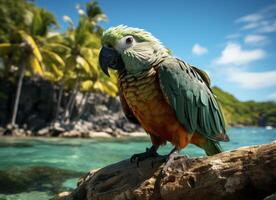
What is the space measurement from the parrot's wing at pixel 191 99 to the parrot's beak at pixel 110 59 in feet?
1.49

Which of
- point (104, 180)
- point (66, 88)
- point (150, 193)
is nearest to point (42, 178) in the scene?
point (104, 180)

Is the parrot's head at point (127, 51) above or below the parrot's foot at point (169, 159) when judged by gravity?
above

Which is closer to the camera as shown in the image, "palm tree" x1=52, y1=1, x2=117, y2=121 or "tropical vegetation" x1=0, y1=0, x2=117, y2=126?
"tropical vegetation" x1=0, y1=0, x2=117, y2=126

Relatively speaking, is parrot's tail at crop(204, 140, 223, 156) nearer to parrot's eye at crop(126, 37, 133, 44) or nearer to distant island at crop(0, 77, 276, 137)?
parrot's eye at crop(126, 37, 133, 44)

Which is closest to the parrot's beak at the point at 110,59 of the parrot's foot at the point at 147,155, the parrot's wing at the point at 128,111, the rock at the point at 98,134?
the parrot's wing at the point at 128,111

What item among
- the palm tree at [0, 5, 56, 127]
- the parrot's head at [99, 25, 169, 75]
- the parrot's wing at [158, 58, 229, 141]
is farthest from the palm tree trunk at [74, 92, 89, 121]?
the parrot's head at [99, 25, 169, 75]

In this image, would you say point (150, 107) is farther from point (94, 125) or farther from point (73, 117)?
point (73, 117)

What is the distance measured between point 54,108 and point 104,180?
27.8 metres

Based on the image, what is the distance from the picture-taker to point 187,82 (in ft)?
12.0

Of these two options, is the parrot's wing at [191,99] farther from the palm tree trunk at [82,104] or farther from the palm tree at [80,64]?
the palm tree trunk at [82,104]

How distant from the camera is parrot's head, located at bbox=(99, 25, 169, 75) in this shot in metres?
3.51

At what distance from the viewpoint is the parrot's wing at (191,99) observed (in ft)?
11.6

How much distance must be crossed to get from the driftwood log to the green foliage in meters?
101

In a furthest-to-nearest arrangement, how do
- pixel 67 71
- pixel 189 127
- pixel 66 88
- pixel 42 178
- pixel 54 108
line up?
pixel 66 88
pixel 54 108
pixel 67 71
pixel 42 178
pixel 189 127
